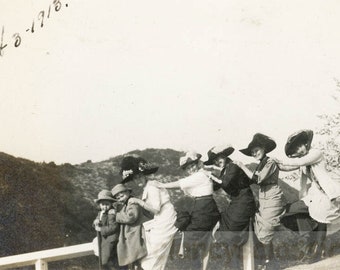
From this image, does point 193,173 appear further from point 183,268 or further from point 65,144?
point 65,144

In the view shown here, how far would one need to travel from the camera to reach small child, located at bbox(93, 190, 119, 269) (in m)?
6.38

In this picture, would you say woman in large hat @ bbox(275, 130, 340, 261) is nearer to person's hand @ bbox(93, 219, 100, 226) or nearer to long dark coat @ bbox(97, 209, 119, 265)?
long dark coat @ bbox(97, 209, 119, 265)

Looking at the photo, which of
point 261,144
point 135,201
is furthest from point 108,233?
point 261,144

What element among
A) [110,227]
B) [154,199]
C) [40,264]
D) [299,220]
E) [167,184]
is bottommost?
[40,264]

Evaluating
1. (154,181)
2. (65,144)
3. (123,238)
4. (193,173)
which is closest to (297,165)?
(193,173)

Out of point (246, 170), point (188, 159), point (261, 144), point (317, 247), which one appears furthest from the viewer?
point (188, 159)

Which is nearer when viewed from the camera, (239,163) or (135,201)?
(239,163)

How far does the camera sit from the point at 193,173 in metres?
6.39

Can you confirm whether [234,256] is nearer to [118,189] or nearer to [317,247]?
[317,247]

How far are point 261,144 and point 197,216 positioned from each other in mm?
947

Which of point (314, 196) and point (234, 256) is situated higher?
point (314, 196)

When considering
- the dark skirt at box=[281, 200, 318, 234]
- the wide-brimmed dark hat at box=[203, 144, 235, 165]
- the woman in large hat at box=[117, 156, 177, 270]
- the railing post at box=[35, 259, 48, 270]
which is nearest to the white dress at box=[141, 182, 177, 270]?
the woman in large hat at box=[117, 156, 177, 270]

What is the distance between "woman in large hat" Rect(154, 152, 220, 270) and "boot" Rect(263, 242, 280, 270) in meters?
0.55

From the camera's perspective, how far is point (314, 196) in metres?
6.16
